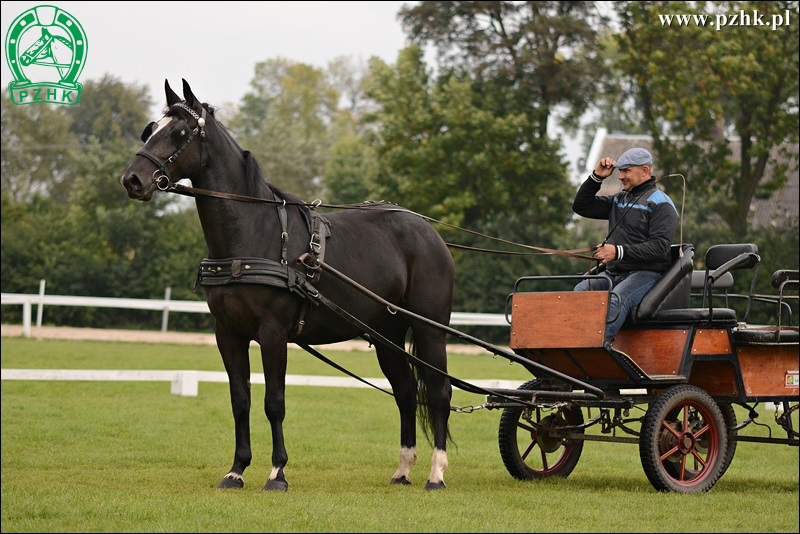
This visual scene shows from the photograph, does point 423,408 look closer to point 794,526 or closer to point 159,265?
point 794,526

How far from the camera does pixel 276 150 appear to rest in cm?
5781

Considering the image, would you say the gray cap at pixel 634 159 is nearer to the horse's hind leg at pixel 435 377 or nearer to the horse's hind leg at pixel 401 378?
the horse's hind leg at pixel 435 377

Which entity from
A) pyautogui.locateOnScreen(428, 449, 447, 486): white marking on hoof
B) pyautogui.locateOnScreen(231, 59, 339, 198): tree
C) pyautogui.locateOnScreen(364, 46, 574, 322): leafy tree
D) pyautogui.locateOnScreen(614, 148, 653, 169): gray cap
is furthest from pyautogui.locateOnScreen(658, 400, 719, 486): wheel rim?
pyautogui.locateOnScreen(231, 59, 339, 198): tree

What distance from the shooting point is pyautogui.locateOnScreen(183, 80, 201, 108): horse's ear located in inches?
287

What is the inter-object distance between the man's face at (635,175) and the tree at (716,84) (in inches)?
761

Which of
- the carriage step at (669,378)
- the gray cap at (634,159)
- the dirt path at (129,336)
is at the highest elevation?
the gray cap at (634,159)

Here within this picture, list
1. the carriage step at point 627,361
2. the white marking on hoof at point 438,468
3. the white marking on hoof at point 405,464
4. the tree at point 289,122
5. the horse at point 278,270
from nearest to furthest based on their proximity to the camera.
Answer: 1. the horse at point 278,270
2. the carriage step at point 627,361
3. the white marking on hoof at point 438,468
4. the white marking on hoof at point 405,464
5. the tree at point 289,122

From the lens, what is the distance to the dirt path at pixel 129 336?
24.8 metres

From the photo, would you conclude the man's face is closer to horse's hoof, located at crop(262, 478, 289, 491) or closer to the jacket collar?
the jacket collar

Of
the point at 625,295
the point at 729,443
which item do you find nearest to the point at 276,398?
the point at 625,295

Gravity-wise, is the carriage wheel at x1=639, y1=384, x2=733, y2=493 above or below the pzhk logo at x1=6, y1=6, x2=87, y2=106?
below

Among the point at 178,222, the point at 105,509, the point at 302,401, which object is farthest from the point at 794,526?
the point at 178,222

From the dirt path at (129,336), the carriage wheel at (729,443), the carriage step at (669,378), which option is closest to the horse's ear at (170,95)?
the carriage step at (669,378)

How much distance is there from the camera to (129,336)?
84.2 ft
